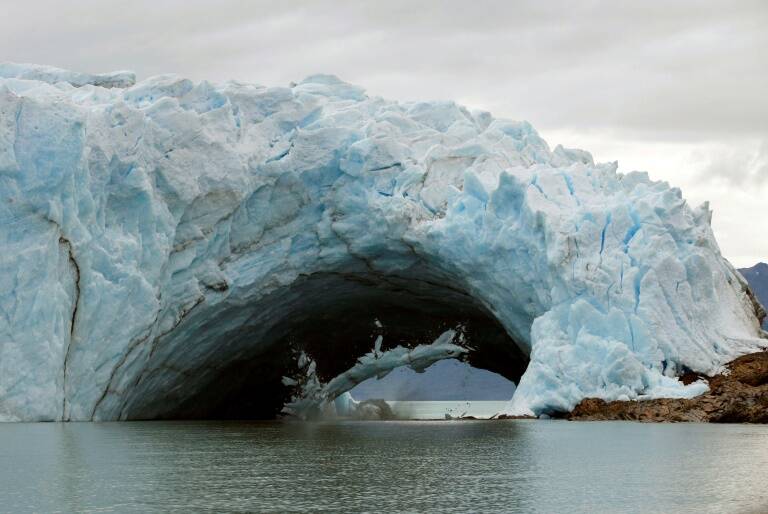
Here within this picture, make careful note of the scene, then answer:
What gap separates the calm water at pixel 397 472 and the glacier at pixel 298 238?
3.19m


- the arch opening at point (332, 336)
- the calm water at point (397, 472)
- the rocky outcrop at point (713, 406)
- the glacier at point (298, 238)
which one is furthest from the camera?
the arch opening at point (332, 336)

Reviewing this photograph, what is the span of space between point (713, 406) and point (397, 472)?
1066 centimetres

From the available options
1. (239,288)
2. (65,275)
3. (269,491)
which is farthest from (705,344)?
(269,491)

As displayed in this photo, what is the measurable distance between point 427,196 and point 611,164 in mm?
4735

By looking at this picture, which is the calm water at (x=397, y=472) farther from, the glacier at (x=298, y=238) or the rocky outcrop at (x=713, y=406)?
the glacier at (x=298, y=238)

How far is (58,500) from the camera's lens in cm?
948

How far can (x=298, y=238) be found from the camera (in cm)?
2436

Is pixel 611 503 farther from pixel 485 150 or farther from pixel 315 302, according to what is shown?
pixel 315 302

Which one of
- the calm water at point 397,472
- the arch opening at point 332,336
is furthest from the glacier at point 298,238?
the calm water at point 397,472

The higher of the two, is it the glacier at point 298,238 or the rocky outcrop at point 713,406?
the glacier at point 298,238

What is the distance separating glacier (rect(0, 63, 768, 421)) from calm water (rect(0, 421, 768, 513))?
10.5 ft

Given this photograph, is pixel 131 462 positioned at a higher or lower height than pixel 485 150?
lower

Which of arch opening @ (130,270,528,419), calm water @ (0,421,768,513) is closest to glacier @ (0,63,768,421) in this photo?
arch opening @ (130,270,528,419)

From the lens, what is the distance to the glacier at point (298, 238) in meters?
20.7
